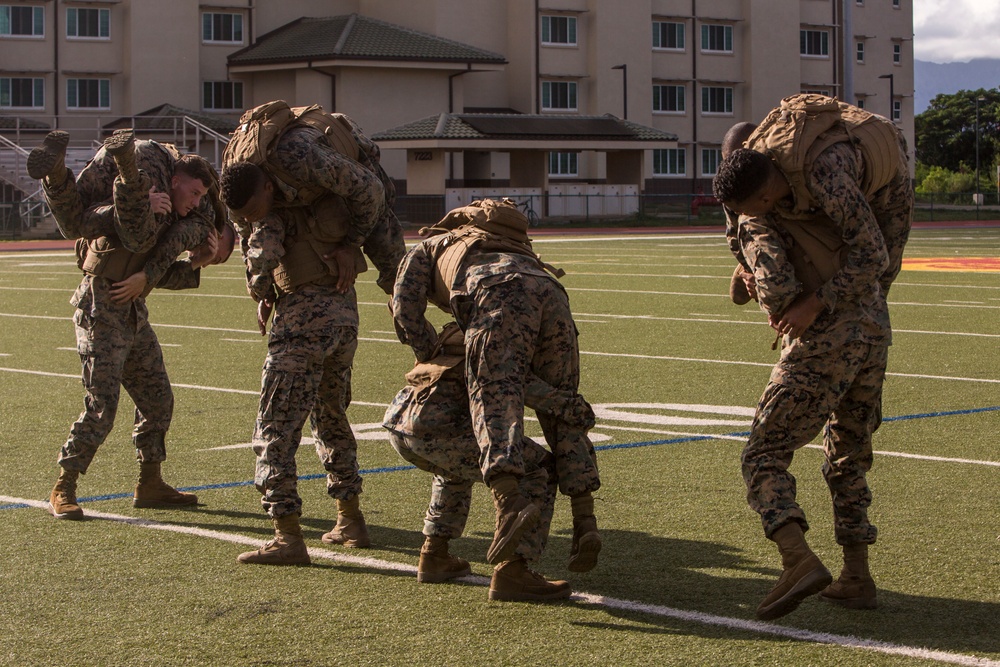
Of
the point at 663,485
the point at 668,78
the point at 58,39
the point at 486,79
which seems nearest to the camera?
the point at 663,485

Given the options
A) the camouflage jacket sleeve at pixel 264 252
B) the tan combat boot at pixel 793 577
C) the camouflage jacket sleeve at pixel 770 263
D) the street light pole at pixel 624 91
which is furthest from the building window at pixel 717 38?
the tan combat boot at pixel 793 577

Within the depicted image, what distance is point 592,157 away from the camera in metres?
71.2

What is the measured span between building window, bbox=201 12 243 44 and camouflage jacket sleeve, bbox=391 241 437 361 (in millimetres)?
62503

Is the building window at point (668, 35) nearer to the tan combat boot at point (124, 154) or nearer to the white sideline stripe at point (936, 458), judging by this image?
the white sideline stripe at point (936, 458)

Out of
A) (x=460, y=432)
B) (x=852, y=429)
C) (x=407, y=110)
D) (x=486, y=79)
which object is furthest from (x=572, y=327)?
(x=486, y=79)

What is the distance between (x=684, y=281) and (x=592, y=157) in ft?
151

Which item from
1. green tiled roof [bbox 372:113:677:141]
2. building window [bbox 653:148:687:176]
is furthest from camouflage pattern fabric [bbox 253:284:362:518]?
building window [bbox 653:148:687:176]

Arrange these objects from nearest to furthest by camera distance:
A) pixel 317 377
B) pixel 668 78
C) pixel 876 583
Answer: pixel 876 583 < pixel 317 377 < pixel 668 78

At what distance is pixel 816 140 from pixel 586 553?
1.86 m

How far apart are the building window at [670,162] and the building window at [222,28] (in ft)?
68.3

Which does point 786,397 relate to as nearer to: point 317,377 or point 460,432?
point 460,432

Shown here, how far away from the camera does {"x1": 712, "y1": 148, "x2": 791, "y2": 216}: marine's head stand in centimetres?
591

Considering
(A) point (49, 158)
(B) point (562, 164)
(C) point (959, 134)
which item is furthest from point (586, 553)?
(C) point (959, 134)

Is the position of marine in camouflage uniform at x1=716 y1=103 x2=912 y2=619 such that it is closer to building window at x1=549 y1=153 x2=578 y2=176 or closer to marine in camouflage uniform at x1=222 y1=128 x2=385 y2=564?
marine in camouflage uniform at x1=222 y1=128 x2=385 y2=564
